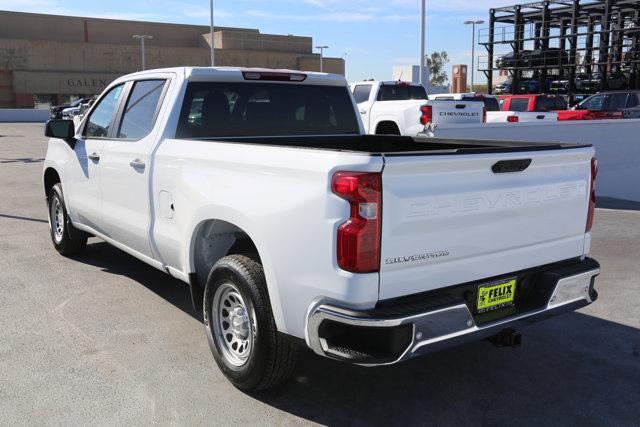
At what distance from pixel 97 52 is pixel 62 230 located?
202ft

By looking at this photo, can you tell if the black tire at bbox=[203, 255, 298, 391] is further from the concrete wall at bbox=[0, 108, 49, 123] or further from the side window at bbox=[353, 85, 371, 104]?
the concrete wall at bbox=[0, 108, 49, 123]

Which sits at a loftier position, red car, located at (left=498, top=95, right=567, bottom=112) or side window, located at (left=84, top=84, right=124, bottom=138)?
red car, located at (left=498, top=95, right=567, bottom=112)

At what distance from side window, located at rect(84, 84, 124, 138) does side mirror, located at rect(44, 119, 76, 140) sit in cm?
15

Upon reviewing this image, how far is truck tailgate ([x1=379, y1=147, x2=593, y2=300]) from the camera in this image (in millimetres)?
3045

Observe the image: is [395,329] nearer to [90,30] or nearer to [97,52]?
[97,52]

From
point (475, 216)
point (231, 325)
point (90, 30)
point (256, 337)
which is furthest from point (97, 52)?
point (475, 216)

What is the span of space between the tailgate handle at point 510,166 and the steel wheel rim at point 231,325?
1.61m

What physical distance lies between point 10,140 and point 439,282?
1037 inches

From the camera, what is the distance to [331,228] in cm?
303

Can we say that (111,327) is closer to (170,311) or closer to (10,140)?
(170,311)

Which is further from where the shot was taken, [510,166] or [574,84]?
[574,84]

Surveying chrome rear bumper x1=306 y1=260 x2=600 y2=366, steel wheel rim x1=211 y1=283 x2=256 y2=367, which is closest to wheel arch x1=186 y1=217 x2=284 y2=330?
steel wheel rim x1=211 y1=283 x2=256 y2=367

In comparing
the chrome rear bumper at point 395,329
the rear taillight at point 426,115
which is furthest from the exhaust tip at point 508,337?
the rear taillight at point 426,115

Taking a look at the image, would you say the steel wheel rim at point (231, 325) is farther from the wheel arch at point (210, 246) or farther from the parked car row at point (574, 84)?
the parked car row at point (574, 84)
